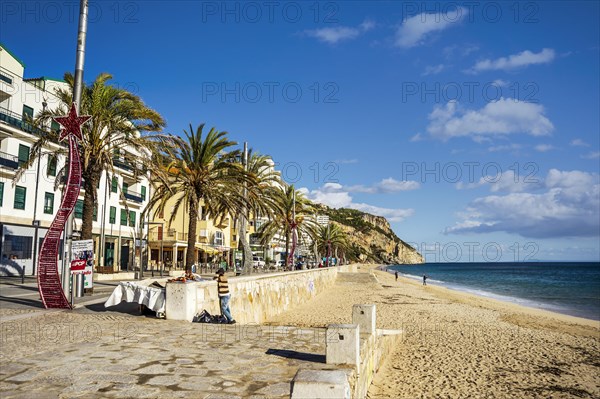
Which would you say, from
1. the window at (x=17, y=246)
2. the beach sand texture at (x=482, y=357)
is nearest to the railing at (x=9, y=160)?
the window at (x=17, y=246)

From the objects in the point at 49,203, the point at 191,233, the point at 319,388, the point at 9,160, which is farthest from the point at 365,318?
the point at 49,203

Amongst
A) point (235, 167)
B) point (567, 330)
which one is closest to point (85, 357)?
point (235, 167)

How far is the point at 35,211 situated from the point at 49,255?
21.6m

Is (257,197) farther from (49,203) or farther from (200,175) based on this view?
(49,203)

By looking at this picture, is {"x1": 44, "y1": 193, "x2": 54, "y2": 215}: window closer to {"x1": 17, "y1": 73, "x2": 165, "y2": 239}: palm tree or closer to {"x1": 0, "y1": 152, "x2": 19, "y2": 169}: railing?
{"x1": 0, "y1": 152, "x2": 19, "y2": 169}: railing

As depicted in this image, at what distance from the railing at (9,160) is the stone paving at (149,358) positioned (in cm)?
2201

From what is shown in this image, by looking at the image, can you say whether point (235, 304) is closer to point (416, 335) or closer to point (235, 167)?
point (416, 335)

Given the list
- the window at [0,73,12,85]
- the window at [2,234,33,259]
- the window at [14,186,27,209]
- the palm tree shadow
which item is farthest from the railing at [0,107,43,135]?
→ the palm tree shadow

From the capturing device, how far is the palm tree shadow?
6568 millimetres

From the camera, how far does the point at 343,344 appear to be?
237 inches

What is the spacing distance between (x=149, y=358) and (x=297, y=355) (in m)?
2.16

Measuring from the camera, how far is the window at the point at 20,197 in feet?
96.0

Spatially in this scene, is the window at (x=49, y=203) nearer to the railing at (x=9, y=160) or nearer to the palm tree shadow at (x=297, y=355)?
the railing at (x=9, y=160)

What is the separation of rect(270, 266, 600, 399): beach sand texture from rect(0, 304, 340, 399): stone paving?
2294 mm
